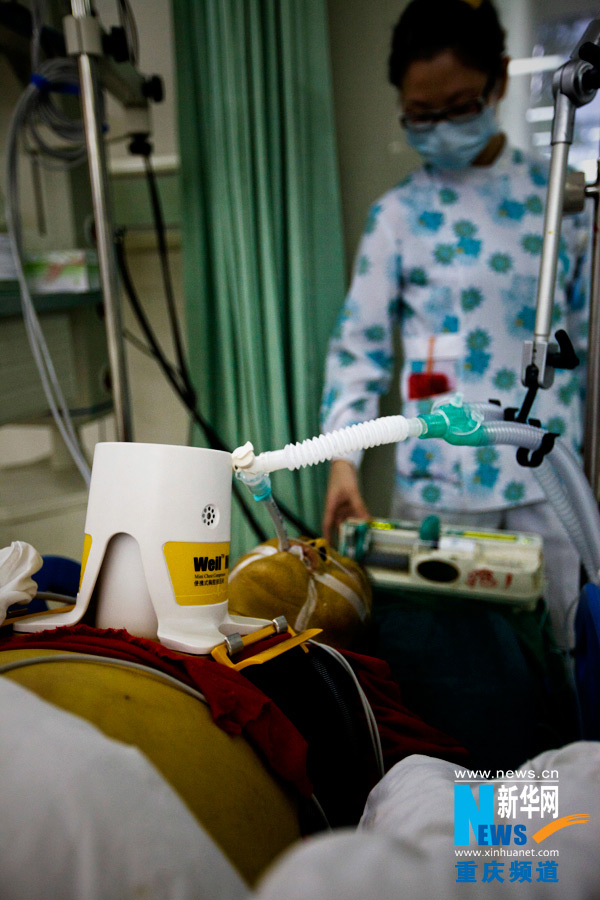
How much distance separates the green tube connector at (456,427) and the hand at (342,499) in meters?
0.47

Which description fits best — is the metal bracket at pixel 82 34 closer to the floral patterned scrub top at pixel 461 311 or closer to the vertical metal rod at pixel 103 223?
the vertical metal rod at pixel 103 223

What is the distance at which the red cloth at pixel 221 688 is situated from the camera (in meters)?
0.48

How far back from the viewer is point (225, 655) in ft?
1.83

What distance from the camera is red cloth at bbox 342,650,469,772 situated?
0.59 m

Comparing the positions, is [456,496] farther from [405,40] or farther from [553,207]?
[405,40]

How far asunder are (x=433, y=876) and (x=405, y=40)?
1.39 metres

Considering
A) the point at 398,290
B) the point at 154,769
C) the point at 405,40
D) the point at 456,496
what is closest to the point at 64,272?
the point at 398,290

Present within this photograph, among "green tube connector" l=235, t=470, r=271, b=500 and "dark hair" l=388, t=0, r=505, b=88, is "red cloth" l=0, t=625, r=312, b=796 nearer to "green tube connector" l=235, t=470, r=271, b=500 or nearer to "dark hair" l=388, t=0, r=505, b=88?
"green tube connector" l=235, t=470, r=271, b=500

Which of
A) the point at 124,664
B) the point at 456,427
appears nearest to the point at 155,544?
the point at 124,664

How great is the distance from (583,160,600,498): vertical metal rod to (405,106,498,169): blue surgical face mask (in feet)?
1.43

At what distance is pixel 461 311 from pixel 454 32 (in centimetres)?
53

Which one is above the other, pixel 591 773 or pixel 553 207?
pixel 553 207

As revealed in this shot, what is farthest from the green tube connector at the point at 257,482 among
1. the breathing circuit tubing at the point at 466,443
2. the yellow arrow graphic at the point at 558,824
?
the yellow arrow graphic at the point at 558,824

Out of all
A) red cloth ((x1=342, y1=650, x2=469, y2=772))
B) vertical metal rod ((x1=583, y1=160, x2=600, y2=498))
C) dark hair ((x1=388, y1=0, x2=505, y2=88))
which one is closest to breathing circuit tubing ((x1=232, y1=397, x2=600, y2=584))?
vertical metal rod ((x1=583, y1=160, x2=600, y2=498))
